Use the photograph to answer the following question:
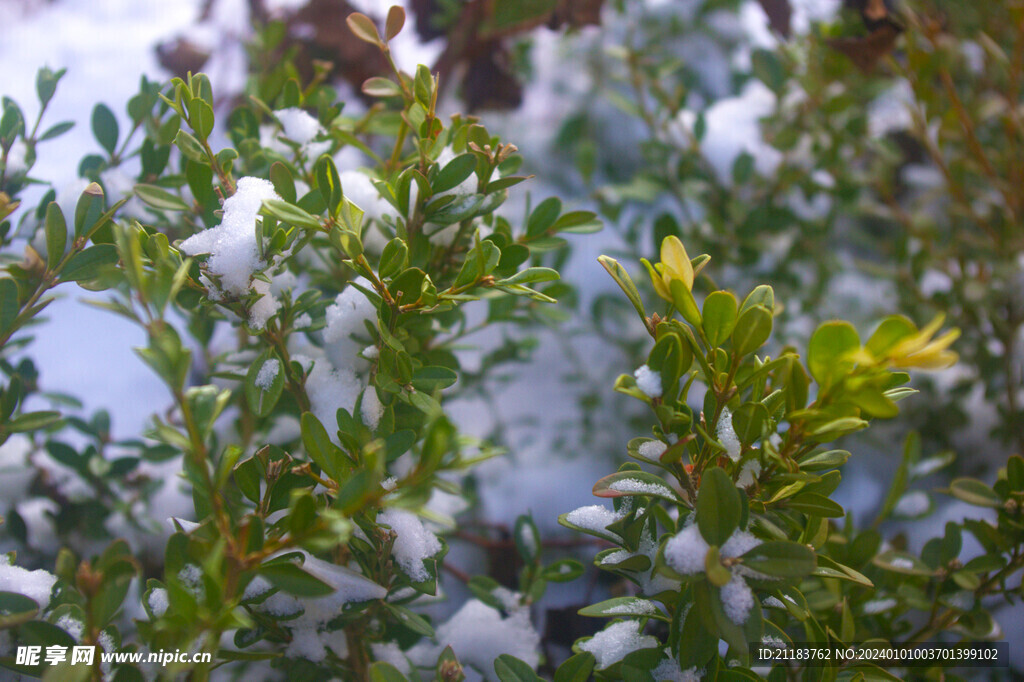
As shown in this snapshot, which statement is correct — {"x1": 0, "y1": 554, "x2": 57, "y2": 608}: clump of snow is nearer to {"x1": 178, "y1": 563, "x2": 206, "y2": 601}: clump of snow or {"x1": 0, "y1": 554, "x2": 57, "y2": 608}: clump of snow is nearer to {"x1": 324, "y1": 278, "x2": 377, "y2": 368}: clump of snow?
{"x1": 178, "y1": 563, "x2": 206, "y2": 601}: clump of snow

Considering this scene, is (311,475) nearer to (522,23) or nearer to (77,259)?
(77,259)

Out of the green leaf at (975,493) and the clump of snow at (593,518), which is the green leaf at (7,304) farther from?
the green leaf at (975,493)

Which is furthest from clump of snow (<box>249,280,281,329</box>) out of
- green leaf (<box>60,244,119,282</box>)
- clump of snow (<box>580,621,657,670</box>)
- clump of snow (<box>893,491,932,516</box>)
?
clump of snow (<box>893,491,932,516</box>)

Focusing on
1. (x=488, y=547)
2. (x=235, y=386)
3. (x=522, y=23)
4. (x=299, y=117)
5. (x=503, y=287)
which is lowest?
(x=488, y=547)

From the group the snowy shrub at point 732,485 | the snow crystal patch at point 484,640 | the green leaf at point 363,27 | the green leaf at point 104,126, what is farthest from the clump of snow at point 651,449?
the green leaf at point 104,126

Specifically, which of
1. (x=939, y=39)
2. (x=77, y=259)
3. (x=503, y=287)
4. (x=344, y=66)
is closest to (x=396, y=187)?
(x=503, y=287)
